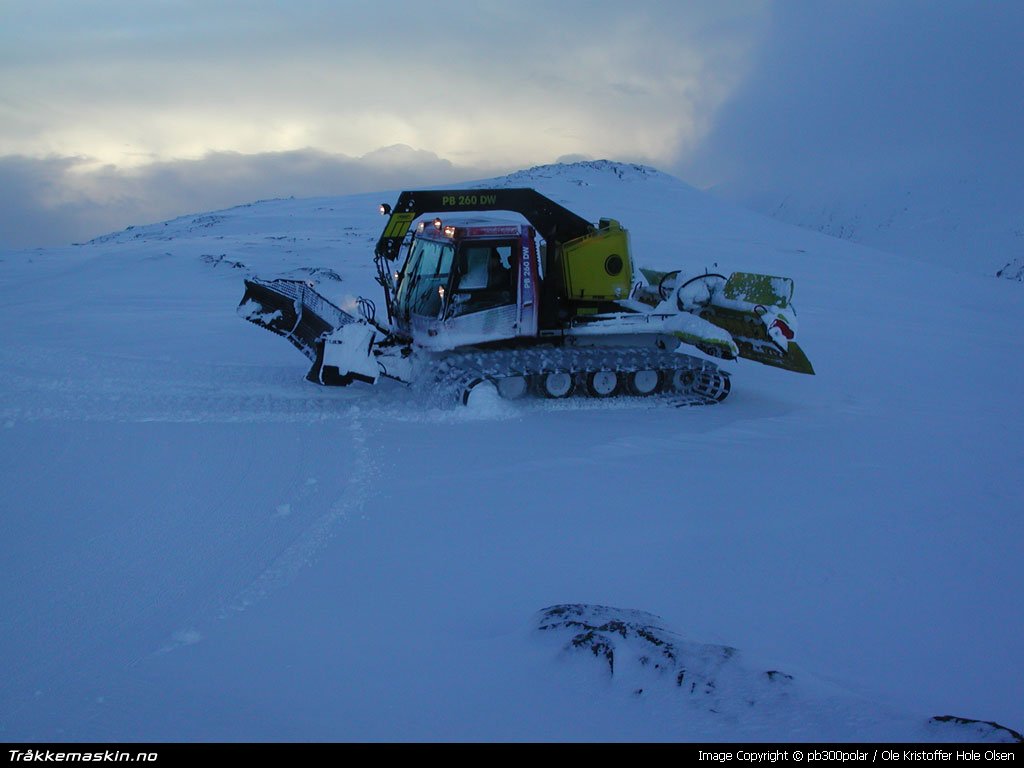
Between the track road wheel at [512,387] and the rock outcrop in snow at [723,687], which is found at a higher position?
the track road wheel at [512,387]

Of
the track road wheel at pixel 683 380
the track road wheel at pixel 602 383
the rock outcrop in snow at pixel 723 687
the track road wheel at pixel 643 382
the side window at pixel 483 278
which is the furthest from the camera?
the track road wheel at pixel 683 380

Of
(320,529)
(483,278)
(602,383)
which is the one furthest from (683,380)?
(320,529)

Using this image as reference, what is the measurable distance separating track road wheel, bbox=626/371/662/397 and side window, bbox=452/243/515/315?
1.76 m

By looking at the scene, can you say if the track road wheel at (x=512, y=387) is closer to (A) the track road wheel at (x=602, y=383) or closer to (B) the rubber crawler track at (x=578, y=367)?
(B) the rubber crawler track at (x=578, y=367)

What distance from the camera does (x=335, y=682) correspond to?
3.27m

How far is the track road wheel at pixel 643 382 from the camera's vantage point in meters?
9.34

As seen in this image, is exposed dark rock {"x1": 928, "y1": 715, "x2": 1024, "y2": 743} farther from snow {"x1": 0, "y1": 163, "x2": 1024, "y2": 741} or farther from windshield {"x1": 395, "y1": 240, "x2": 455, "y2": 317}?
windshield {"x1": 395, "y1": 240, "x2": 455, "y2": 317}

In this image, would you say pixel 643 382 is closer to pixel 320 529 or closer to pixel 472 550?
pixel 472 550

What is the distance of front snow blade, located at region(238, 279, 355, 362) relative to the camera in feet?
30.2

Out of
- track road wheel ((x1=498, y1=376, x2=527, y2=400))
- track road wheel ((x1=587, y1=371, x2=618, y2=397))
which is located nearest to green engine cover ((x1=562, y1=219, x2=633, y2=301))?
track road wheel ((x1=587, y1=371, x2=618, y2=397))

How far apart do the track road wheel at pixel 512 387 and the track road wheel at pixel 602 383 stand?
0.85 m

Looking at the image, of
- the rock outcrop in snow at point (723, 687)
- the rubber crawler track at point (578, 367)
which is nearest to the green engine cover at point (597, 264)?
the rubber crawler track at point (578, 367)

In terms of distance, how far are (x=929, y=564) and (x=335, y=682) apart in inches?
148

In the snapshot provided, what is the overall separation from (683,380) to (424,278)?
11.3 ft
